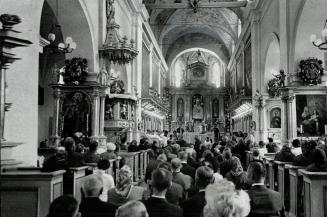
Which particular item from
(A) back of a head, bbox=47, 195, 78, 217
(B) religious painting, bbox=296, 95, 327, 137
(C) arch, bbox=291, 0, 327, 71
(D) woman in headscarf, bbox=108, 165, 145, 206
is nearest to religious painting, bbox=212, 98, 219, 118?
(C) arch, bbox=291, 0, 327, 71

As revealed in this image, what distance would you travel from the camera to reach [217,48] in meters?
38.2

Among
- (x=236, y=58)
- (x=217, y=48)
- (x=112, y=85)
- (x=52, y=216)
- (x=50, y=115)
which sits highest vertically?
(x=217, y=48)

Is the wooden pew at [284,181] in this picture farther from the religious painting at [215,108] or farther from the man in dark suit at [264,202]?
the religious painting at [215,108]

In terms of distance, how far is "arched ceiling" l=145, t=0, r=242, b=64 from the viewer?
98.0 feet

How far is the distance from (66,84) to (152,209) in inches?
366

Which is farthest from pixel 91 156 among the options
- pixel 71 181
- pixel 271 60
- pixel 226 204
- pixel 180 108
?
pixel 180 108

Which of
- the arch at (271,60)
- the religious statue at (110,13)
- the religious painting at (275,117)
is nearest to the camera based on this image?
the religious statue at (110,13)

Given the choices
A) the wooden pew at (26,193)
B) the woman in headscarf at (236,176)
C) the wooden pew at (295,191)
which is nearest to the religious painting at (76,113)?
the wooden pew at (295,191)

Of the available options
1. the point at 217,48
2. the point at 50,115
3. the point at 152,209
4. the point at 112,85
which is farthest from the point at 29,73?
the point at 217,48

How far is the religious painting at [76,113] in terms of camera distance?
12.0 metres

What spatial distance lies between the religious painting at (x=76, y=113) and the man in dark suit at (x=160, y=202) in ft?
29.0

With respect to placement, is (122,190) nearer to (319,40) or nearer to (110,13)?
(319,40)

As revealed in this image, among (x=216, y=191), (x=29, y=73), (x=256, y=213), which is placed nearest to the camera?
(x=216, y=191)

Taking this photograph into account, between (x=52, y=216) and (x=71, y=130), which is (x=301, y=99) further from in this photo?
(x=52, y=216)
